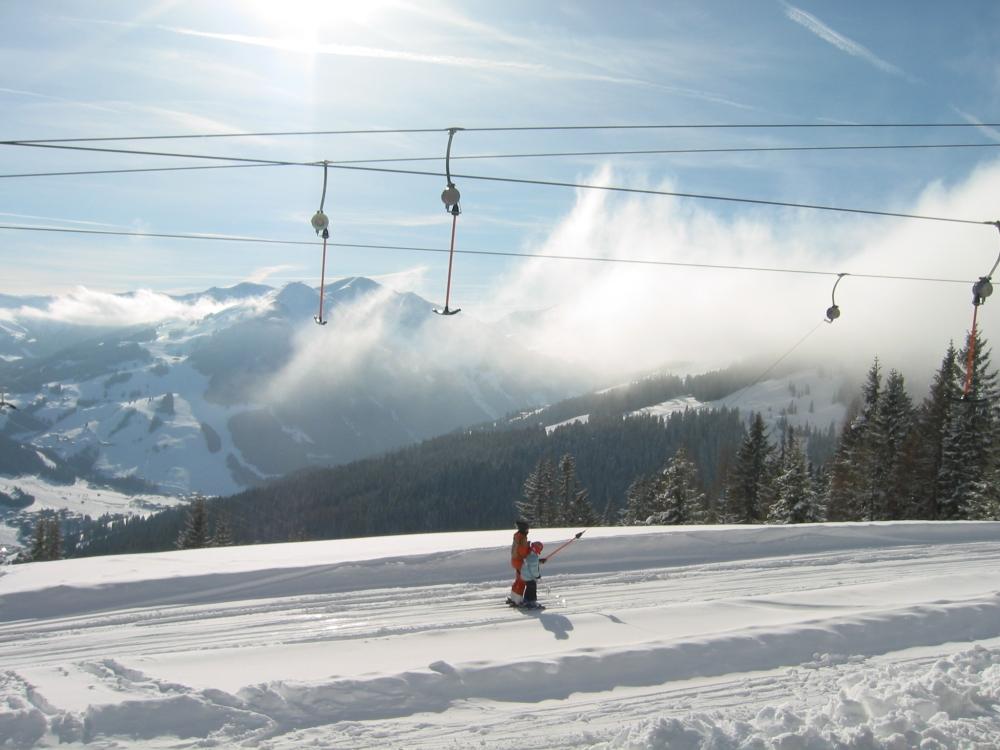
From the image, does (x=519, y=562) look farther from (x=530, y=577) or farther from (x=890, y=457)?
(x=890, y=457)

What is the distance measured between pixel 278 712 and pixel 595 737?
3.14 meters

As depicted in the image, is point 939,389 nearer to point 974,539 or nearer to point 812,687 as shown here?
point 974,539

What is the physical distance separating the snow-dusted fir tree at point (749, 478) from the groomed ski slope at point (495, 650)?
3000 centimetres

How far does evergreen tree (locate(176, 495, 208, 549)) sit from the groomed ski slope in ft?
103

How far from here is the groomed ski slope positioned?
22.9 ft

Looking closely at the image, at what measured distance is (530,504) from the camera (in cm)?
5234

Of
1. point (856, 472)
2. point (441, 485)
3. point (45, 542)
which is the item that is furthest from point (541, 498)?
point (441, 485)

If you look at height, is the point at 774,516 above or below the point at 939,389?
below

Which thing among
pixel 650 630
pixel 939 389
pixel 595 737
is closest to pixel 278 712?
pixel 595 737

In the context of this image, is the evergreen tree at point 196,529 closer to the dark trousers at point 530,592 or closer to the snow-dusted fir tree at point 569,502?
the snow-dusted fir tree at point 569,502

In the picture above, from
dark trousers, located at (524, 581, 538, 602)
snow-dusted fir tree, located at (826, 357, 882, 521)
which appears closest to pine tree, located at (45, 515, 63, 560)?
dark trousers, located at (524, 581, 538, 602)

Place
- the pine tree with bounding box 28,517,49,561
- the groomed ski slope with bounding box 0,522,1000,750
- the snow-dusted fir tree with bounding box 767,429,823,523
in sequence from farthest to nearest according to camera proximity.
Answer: the pine tree with bounding box 28,517,49,561 → the snow-dusted fir tree with bounding box 767,429,823,523 → the groomed ski slope with bounding box 0,522,1000,750

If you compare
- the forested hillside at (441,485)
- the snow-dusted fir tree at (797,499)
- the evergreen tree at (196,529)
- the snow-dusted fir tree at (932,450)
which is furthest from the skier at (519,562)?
the forested hillside at (441,485)

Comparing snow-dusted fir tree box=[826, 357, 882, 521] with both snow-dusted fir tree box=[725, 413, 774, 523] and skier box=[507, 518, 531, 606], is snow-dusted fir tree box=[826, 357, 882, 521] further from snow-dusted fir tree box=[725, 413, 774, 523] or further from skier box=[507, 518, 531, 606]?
skier box=[507, 518, 531, 606]
